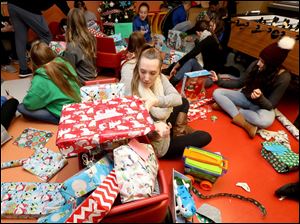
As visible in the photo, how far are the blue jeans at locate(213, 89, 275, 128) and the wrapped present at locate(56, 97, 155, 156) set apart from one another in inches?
36.0

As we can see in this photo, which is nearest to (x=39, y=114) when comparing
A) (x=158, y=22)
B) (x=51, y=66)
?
(x=51, y=66)

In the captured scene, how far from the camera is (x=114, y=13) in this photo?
2.34 meters

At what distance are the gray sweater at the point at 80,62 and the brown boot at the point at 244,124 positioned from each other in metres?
1.19

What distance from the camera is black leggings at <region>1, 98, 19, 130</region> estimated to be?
4.05ft

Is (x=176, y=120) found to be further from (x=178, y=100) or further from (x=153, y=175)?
(x=153, y=175)

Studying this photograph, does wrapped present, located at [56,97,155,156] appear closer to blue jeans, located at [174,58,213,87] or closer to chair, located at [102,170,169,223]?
chair, located at [102,170,169,223]

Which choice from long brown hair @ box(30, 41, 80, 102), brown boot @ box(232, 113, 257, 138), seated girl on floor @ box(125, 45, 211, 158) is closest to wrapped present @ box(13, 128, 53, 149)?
long brown hair @ box(30, 41, 80, 102)

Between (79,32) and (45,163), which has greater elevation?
(79,32)

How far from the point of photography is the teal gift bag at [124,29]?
7.34 ft

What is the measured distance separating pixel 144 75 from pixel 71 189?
0.55m

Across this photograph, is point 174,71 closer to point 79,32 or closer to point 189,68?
point 189,68

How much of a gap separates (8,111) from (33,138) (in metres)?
0.26

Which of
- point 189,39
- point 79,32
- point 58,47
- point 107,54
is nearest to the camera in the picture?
point 79,32

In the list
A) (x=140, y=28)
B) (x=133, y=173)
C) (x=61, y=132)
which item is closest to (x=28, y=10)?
(x=140, y=28)
